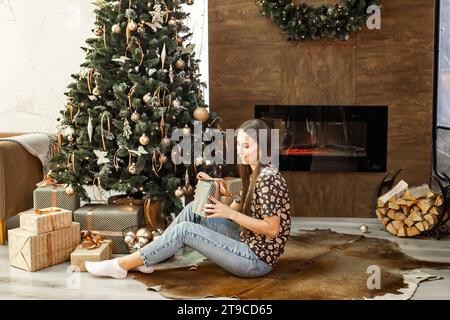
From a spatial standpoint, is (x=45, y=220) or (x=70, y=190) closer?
(x=45, y=220)

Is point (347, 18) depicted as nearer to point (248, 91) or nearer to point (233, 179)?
point (248, 91)

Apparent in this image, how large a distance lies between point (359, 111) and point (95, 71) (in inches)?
91.7

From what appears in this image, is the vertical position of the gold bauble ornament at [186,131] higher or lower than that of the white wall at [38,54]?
lower

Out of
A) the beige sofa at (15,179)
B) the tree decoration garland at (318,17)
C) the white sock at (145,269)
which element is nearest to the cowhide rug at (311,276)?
the white sock at (145,269)

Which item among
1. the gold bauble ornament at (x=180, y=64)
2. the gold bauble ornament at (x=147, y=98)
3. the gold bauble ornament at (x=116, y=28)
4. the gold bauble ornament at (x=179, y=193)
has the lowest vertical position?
the gold bauble ornament at (x=179, y=193)

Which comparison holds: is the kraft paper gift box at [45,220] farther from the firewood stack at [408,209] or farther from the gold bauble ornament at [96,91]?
the firewood stack at [408,209]

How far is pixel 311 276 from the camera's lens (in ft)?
11.1

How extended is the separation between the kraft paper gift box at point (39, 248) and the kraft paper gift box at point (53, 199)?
0.26 m

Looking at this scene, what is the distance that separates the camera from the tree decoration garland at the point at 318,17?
15.3ft

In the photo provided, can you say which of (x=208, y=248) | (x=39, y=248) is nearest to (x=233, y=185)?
(x=208, y=248)

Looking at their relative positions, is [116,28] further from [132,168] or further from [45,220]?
[45,220]

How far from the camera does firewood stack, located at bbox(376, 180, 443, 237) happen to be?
4.30 m

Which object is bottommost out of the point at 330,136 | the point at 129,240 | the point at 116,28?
the point at 129,240

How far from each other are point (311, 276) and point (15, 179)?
230 cm
